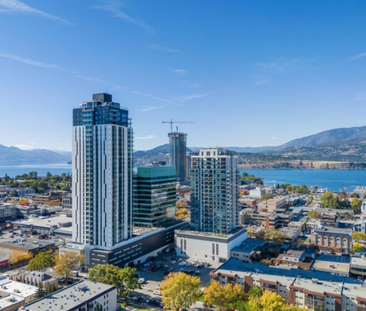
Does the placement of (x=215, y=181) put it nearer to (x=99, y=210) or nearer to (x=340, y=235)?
(x=99, y=210)

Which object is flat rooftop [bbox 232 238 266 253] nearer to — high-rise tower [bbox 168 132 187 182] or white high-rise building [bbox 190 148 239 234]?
white high-rise building [bbox 190 148 239 234]

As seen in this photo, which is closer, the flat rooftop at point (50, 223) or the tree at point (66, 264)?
the tree at point (66, 264)

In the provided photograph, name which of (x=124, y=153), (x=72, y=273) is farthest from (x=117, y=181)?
(x=72, y=273)

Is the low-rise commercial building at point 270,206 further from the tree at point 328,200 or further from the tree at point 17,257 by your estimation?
the tree at point 17,257

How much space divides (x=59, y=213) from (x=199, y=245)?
35.2m

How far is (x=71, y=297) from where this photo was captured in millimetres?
22062

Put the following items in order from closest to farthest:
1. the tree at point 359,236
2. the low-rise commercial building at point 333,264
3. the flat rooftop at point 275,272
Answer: the flat rooftop at point 275,272, the low-rise commercial building at point 333,264, the tree at point 359,236

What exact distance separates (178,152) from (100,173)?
85514 millimetres

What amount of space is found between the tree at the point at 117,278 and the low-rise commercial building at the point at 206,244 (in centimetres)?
1181

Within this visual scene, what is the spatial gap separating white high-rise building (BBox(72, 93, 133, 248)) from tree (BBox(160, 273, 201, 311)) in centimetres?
1045

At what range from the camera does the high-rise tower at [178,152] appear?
11706cm

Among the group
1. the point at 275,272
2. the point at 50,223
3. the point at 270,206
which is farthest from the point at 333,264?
the point at 50,223

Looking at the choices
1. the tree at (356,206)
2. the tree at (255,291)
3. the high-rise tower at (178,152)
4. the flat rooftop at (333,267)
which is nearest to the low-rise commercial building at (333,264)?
the flat rooftop at (333,267)

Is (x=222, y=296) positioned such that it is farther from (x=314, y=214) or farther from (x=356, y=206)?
(x=356, y=206)
